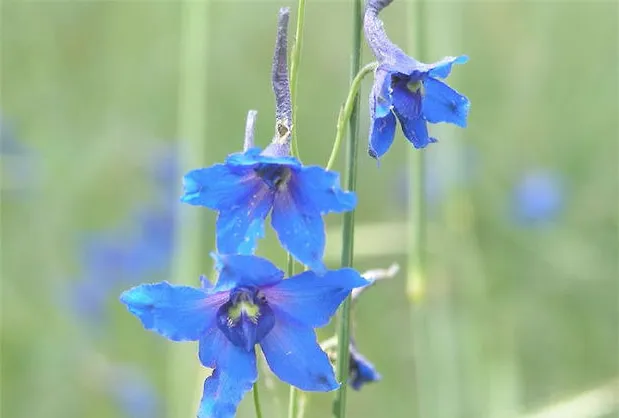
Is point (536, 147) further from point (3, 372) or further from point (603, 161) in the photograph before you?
point (3, 372)

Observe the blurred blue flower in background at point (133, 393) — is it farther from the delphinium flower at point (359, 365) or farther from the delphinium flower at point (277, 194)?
the delphinium flower at point (277, 194)

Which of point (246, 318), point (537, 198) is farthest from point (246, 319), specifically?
point (537, 198)

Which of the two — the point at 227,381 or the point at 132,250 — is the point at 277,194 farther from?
the point at 132,250

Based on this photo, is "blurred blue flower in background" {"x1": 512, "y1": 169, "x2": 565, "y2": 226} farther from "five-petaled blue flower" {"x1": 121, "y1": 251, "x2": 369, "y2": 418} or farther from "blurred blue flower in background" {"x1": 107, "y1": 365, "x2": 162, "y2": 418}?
"five-petaled blue flower" {"x1": 121, "y1": 251, "x2": 369, "y2": 418}

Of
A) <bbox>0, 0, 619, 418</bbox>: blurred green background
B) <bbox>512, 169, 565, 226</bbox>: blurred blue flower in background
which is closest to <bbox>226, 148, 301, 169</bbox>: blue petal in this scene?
<bbox>0, 0, 619, 418</bbox>: blurred green background

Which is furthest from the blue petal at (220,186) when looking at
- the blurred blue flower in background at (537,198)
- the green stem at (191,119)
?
the blurred blue flower in background at (537,198)

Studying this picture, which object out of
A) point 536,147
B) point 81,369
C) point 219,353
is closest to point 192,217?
point 219,353
